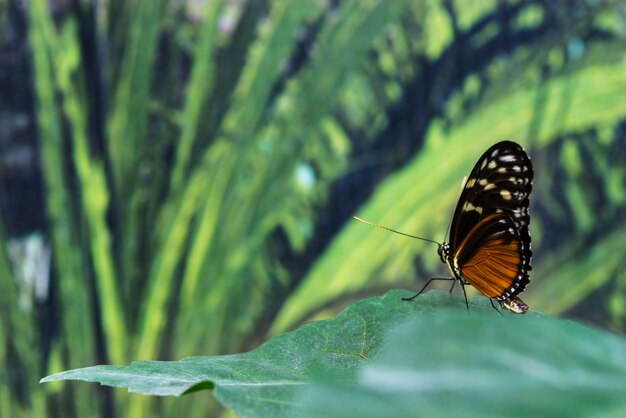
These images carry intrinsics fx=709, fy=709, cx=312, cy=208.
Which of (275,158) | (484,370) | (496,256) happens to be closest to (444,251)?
(496,256)

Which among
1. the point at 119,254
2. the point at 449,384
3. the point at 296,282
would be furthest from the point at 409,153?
the point at 449,384

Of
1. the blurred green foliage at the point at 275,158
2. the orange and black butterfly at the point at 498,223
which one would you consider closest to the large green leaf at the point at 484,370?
the orange and black butterfly at the point at 498,223

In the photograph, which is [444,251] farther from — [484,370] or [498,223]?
[484,370]

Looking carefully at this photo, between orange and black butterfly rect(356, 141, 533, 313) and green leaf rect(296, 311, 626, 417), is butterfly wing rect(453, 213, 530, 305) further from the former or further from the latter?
green leaf rect(296, 311, 626, 417)

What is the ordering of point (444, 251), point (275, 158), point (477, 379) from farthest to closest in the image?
point (275, 158)
point (444, 251)
point (477, 379)

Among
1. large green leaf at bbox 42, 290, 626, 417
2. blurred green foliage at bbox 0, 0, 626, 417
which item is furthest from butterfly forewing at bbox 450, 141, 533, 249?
blurred green foliage at bbox 0, 0, 626, 417

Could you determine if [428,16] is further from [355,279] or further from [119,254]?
[119,254]
